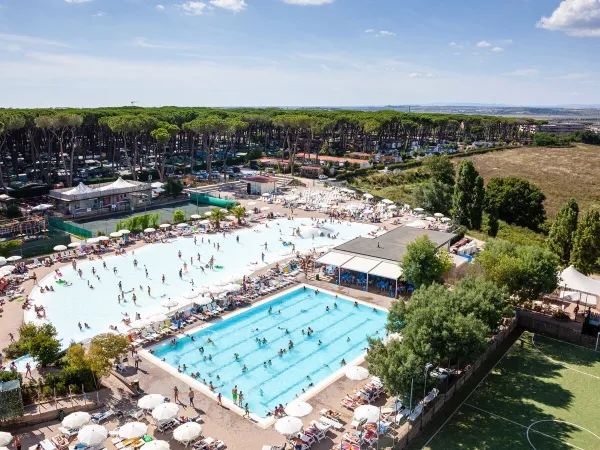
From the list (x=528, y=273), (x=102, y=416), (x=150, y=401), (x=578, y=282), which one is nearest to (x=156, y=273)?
(x=102, y=416)

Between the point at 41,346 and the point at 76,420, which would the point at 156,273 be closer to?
the point at 41,346

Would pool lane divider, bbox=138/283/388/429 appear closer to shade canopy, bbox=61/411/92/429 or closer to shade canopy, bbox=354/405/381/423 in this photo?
shade canopy, bbox=354/405/381/423

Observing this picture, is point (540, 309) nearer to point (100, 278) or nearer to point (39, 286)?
point (100, 278)

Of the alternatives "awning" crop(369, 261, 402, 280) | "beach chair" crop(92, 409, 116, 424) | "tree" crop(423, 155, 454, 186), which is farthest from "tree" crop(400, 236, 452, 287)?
"tree" crop(423, 155, 454, 186)

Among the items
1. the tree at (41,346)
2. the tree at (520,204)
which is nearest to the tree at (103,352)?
the tree at (41,346)

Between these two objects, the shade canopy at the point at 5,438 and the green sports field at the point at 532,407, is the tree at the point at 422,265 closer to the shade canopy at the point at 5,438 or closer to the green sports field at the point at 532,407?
the green sports field at the point at 532,407

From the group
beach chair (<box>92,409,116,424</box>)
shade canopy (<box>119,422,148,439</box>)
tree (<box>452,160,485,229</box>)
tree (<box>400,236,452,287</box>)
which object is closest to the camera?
shade canopy (<box>119,422,148,439</box>)

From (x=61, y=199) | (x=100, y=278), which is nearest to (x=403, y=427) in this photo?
(x=100, y=278)
